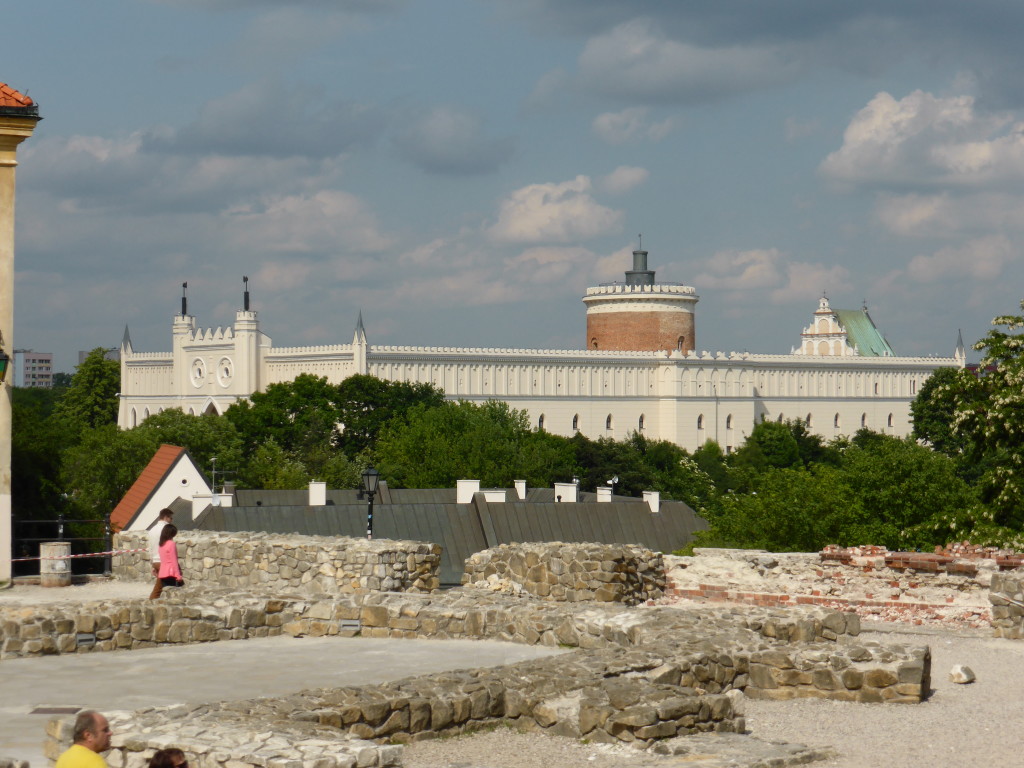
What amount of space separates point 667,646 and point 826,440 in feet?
377

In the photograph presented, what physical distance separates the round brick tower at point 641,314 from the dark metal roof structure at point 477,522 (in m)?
81.2

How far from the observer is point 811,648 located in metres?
10.1

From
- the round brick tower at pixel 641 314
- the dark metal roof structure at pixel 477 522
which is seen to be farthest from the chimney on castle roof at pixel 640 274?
the dark metal roof structure at pixel 477 522

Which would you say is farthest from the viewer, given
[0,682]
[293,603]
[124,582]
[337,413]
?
[337,413]

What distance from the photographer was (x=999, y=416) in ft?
66.5

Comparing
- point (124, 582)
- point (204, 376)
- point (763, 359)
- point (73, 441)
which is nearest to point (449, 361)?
point (204, 376)

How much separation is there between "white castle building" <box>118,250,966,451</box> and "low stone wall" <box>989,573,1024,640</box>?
87680mm

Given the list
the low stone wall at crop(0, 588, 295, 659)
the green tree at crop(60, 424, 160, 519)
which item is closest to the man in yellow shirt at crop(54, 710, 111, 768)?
the low stone wall at crop(0, 588, 295, 659)

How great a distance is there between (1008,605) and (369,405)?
237 feet

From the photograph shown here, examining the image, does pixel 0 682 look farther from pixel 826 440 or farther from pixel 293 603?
pixel 826 440

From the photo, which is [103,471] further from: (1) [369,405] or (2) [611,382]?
(2) [611,382]

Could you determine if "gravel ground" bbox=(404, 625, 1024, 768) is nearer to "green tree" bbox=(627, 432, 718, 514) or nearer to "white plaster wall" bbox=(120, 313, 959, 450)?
"green tree" bbox=(627, 432, 718, 514)

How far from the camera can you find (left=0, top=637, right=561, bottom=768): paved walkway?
884 centimetres

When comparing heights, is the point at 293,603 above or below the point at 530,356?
below
